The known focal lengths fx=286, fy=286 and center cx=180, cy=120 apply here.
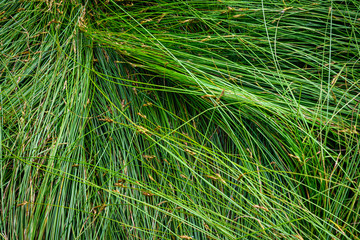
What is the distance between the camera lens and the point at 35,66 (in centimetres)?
119

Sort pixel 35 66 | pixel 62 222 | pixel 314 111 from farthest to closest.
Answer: pixel 35 66 → pixel 314 111 → pixel 62 222

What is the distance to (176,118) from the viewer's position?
1164mm

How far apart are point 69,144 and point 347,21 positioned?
1.20m

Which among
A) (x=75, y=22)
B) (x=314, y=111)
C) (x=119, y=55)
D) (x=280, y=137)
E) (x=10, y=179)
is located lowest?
(x=10, y=179)

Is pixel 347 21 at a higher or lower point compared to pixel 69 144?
higher

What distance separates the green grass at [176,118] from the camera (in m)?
0.97

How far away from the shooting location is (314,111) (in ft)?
3.55

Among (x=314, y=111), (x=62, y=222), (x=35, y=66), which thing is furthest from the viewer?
(x=35, y=66)

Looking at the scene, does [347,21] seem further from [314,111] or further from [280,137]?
[280,137]

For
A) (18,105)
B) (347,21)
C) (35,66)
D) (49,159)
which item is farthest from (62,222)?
(347,21)

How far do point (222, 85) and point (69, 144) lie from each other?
605mm

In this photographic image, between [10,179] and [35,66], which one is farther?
[35,66]

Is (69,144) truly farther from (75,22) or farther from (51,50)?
(75,22)

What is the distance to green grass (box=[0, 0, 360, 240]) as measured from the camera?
97cm
